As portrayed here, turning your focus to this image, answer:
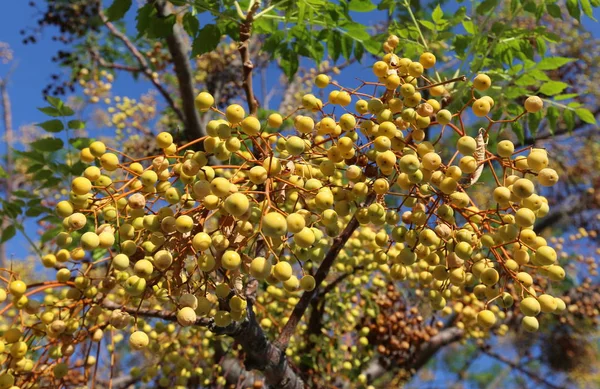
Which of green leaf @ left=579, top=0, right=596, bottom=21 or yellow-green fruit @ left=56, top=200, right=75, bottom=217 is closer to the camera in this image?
yellow-green fruit @ left=56, top=200, right=75, bottom=217

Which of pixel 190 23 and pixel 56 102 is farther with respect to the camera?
pixel 56 102

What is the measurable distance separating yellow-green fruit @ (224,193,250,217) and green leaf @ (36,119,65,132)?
1.99 m

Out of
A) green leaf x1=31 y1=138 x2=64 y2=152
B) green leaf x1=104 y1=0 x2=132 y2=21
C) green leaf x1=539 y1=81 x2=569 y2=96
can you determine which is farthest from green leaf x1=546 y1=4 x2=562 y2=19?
green leaf x1=31 y1=138 x2=64 y2=152

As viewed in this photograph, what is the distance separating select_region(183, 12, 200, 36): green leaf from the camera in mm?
2277

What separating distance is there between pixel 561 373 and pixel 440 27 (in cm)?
594

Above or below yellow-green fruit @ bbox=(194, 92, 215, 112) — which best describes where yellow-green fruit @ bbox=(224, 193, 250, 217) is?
below

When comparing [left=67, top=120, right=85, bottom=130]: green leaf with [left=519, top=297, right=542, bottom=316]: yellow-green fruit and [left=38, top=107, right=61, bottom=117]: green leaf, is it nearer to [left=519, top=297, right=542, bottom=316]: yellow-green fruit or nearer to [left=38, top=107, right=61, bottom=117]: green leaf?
[left=38, top=107, right=61, bottom=117]: green leaf

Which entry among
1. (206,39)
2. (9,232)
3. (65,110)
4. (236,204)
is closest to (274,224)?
(236,204)

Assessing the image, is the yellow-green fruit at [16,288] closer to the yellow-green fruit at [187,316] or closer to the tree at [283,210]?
the tree at [283,210]

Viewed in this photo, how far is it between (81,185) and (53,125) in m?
1.63

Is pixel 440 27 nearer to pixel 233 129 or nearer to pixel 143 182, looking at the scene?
pixel 233 129

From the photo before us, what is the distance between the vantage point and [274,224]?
1075 millimetres

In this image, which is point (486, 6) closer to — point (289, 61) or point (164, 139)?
point (289, 61)

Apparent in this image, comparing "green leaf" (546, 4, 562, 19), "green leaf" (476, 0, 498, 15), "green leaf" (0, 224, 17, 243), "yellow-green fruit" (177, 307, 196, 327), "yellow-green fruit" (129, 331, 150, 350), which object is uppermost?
"green leaf" (546, 4, 562, 19)
